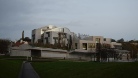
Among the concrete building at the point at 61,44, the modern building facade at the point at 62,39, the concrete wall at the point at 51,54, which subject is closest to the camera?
the concrete building at the point at 61,44

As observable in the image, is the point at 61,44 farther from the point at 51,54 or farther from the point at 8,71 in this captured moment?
the point at 8,71

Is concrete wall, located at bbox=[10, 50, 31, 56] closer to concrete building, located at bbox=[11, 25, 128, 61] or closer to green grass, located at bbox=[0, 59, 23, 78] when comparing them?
concrete building, located at bbox=[11, 25, 128, 61]

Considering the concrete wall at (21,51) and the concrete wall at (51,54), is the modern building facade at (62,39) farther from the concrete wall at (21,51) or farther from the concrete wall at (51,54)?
the concrete wall at (21,51)

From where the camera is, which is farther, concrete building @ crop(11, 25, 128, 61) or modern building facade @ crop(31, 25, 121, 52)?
modern building facade @ crop(31, 25, 121, 52)

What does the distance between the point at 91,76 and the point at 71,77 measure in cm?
189

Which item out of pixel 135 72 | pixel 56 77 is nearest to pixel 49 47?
pixel 56 77

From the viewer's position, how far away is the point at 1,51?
8369cm

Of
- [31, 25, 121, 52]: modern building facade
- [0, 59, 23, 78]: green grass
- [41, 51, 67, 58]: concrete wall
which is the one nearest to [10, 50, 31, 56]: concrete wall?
[41, 51, 67, 58]: concrete wall

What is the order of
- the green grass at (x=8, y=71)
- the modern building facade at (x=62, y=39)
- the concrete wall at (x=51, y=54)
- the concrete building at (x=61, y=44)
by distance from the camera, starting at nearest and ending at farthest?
the green grass at (x=8, y=71) < the concrete building at (x=61, y=44) < the concrete wall at (x=51, y=54) < the modern building facade at (x=62, y=39)

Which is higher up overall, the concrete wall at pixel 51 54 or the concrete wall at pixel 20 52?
the concrete wall at pixel 20 52

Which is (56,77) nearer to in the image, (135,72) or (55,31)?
(135,72)

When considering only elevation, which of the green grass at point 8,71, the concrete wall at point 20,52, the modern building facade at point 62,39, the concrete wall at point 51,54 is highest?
the modern building facade at point 62,39

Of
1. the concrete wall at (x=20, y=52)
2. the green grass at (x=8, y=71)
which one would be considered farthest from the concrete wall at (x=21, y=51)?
the green grass at (x=8, y=71)

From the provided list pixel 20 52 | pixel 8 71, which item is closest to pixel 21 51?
pixel 20 52
